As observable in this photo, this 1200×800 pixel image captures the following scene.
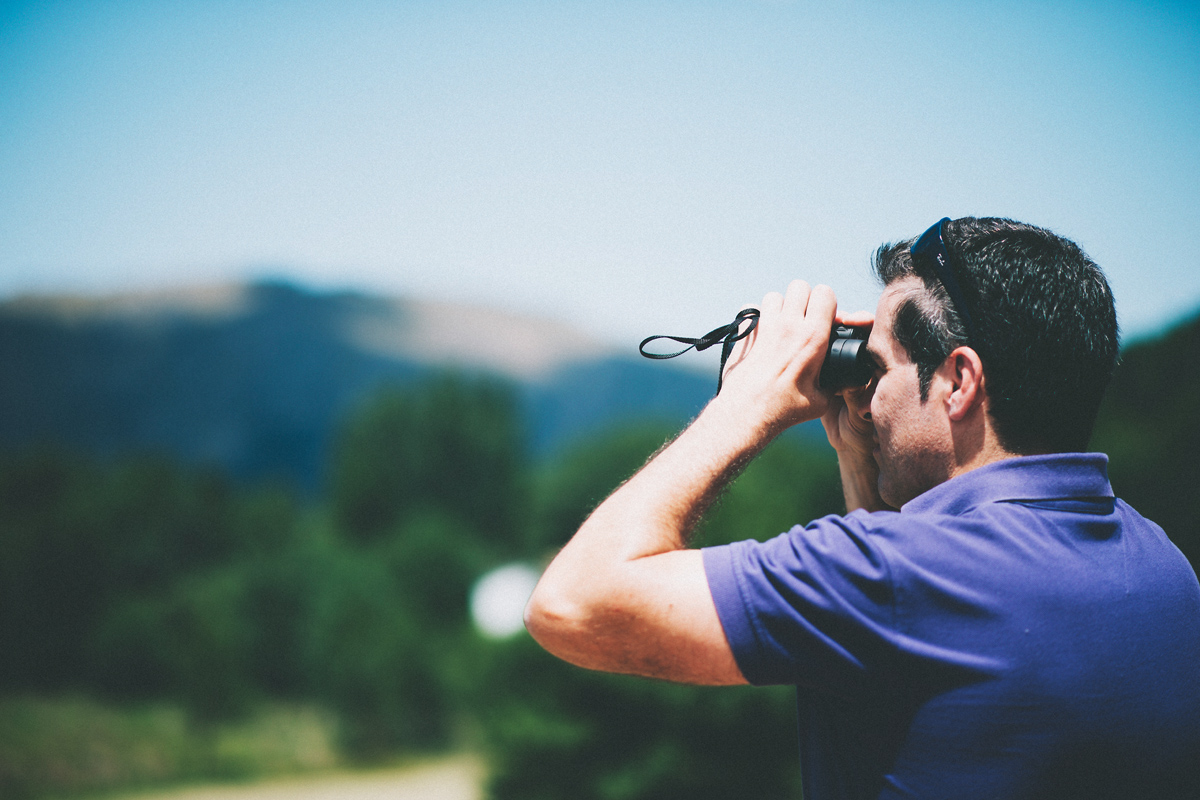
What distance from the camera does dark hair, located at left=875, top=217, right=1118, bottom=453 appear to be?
143cm

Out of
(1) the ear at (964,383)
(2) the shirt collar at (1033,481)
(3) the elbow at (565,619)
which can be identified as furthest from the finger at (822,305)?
(3) the elbow at (565,619)

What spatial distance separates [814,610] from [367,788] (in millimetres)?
38925

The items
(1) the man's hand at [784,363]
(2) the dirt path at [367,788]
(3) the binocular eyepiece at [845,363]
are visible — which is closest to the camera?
(1) the man's hand at [784,363]

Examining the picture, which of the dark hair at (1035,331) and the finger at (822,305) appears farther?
the finger at (822,305)

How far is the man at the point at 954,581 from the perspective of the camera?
1.26 m

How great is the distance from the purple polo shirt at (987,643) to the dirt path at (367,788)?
1374 inches

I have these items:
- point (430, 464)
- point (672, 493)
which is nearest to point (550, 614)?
point (672, 493)

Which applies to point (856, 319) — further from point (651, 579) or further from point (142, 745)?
point (142, 745)

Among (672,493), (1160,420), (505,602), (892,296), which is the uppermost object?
(892,296)

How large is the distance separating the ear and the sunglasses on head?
0.12 ft

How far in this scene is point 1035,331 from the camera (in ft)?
4.67

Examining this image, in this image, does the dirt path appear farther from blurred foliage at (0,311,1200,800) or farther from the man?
the man

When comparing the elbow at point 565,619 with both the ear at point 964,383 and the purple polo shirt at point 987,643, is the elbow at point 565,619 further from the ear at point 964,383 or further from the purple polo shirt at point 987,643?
the ear at point 964,383

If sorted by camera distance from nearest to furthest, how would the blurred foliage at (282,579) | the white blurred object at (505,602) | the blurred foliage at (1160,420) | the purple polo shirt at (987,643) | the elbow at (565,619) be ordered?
the purple polo shirt at (987,643), the elbow at (565,619), the blurred foliage at (1160,420), the white blurred object at (505,602), the blurred foliage at (282,579)
